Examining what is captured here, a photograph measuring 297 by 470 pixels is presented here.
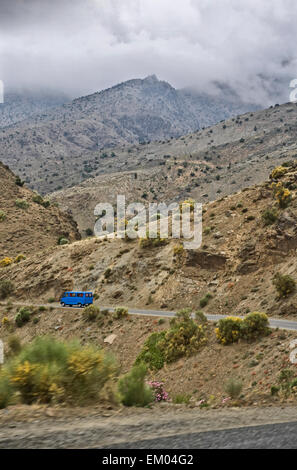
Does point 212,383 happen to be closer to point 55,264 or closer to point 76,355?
point 76,355

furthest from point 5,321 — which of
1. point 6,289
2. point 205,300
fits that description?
point 205,300

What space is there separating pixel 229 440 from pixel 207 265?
30.4m

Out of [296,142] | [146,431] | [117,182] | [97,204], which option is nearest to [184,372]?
[146,431]

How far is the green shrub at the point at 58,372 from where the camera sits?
23.8ft

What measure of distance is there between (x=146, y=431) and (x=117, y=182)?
143735 millimetres

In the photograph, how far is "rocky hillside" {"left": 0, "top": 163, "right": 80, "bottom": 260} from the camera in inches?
2287

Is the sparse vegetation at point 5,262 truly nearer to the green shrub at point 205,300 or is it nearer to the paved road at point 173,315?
the paved road at point 173,315

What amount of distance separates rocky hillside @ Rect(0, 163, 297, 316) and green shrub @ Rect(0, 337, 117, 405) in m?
19.9

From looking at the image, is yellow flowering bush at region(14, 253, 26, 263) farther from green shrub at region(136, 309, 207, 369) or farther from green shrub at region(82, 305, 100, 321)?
green shrub at region(136, 309, 207, 369)

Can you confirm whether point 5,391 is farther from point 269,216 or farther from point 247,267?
point 269,216

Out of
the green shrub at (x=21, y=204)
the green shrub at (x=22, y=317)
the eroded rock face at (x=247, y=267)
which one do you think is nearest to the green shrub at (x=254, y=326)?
the eroded rock face at (x=247, y=267)

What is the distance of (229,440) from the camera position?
543cm

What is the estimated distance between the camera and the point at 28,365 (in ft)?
24.3

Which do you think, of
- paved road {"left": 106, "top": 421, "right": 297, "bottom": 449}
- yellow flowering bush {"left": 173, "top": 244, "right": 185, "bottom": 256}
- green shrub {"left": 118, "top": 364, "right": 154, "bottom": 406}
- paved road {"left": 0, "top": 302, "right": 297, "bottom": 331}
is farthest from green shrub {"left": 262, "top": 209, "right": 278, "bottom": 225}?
paved road {"left": 106, "top": 421, "right": 297, "bottom": 449}
